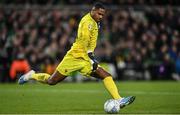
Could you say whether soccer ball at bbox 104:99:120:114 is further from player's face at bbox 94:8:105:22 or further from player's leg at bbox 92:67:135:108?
player's face at bbox 94:8:105:22

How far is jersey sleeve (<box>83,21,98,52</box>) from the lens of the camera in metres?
15.2

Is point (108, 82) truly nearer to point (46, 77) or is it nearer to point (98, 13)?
point (98, 13)

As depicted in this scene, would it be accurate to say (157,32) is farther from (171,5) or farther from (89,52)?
(89,52)

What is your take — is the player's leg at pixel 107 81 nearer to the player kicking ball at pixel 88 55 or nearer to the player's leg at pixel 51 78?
the player kicking ball at pixel 88 55

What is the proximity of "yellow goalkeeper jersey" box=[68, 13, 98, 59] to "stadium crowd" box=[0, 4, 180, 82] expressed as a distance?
15372 mm

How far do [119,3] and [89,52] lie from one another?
19732 millimetres

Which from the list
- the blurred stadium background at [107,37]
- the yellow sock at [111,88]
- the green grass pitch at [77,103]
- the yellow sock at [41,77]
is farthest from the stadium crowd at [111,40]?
the yellow sock at [111,88]

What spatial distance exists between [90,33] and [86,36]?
124 mm

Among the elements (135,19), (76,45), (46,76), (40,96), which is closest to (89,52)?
(76,45)

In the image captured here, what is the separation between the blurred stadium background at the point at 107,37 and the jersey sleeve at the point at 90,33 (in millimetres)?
15524

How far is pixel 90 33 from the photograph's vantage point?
15.3 meters

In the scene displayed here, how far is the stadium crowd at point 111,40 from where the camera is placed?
31.6 m

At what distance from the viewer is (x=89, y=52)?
15211 millimetres

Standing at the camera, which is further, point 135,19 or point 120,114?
point 135,19
